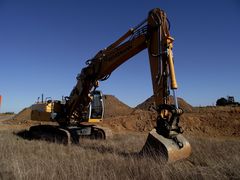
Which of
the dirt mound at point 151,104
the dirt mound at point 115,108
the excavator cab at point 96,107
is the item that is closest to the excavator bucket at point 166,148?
the excavator cab at point 96,107

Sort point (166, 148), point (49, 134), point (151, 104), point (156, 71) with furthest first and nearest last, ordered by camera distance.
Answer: point (151, 104)
point (49, 134)
point (156, 71)
point (166, 148)

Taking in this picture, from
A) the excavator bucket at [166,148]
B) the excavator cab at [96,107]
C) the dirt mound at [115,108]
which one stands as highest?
the dirt mound at [115,108]

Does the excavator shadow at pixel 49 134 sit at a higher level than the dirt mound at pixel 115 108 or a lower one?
lower

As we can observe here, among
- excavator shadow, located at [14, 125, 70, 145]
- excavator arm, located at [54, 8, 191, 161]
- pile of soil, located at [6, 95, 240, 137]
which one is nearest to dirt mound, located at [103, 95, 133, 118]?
pile of soil, located at [6, 95, 240, 137]

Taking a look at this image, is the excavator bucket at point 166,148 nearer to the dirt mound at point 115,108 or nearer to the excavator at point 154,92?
the excavator at point 154,92

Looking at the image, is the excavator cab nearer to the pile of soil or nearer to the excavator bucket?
the excavator bucket

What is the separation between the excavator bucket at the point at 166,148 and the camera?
7.57m

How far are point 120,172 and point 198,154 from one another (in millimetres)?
3457

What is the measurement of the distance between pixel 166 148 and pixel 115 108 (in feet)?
88.6

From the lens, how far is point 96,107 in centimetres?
1384

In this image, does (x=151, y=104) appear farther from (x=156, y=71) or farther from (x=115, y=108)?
(x=156, y=71)

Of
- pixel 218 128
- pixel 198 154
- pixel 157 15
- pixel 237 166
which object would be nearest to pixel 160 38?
pixel 157 15

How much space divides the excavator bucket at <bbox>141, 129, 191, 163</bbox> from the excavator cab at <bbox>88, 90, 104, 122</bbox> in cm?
567

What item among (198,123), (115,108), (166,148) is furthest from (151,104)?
(166,148)
